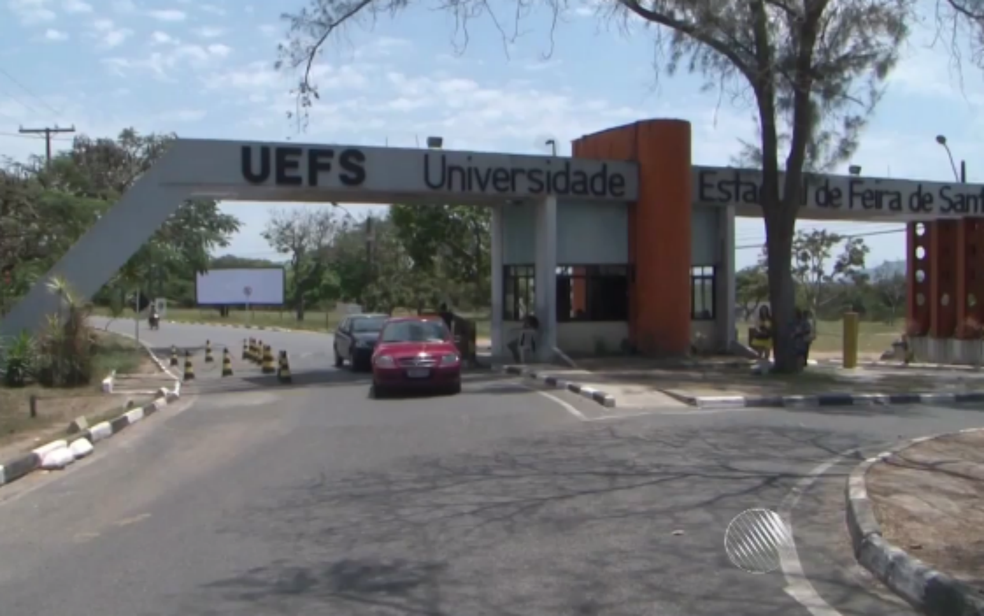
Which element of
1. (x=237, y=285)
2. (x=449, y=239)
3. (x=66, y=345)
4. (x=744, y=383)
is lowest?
(x=744, y=383)

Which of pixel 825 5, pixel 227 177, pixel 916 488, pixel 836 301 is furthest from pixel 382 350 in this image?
pixel 836 301

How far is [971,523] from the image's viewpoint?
8.62 meters

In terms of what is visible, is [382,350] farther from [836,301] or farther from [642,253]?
[836,301]

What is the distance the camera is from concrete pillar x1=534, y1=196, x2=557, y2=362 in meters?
28.6

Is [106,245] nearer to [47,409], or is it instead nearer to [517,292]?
[47,409]

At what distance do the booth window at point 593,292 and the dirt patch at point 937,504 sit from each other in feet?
58.0

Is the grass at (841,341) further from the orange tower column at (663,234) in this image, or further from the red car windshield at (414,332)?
the red car windshield at (414,332)

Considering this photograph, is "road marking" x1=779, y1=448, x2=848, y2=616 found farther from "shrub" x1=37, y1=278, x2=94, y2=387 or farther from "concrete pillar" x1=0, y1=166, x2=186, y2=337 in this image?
"concrete pillar" x1=0, y1=166, x2=186, y2=337

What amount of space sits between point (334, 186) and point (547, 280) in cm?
613

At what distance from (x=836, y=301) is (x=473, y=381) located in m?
58.3

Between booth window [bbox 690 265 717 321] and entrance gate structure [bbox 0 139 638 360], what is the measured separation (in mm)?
4017

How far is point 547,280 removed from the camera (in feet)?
94.0

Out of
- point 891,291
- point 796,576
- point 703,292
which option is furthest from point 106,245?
point 891,291

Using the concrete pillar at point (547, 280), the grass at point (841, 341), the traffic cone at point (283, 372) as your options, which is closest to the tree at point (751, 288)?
the grass at point (841, 341)
